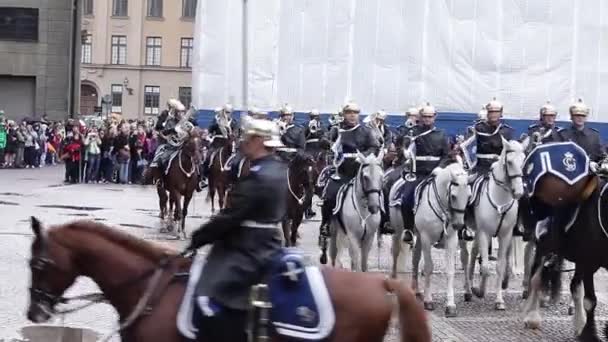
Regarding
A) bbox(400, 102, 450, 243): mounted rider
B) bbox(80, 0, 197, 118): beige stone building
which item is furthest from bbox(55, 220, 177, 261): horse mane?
bbox(80, 0, 197, 118): beige stone building

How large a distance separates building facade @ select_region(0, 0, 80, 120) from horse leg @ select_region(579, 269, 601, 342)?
51.0 meters

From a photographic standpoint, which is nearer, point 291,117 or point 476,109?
point 291,117

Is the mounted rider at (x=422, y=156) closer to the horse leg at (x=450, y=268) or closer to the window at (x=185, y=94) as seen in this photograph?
the horse leg at (x=450, y=268)

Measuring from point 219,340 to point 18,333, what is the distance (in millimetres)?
5041

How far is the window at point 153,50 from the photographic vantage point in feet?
281

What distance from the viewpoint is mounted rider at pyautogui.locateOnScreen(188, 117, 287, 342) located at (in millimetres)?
7324

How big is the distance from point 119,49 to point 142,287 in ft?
259

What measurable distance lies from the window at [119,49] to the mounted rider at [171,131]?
6242 centimetres

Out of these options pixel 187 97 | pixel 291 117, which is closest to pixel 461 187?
pixel 291 117

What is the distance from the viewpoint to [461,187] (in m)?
14.6

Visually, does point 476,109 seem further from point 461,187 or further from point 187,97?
point 187,97

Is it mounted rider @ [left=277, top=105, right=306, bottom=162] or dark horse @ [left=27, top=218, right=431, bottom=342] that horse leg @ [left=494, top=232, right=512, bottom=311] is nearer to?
mounted rider @ [left=277, top=105, right=306, bottom=162]

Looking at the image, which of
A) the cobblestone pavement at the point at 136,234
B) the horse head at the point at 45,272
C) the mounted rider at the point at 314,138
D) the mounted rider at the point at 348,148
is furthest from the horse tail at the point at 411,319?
the mounted rider at the point at 314,138

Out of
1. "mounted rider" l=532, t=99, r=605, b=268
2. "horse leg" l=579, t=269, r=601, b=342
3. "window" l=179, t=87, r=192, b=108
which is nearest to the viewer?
"horse leg" l=579, t=269, r=601, b=342
